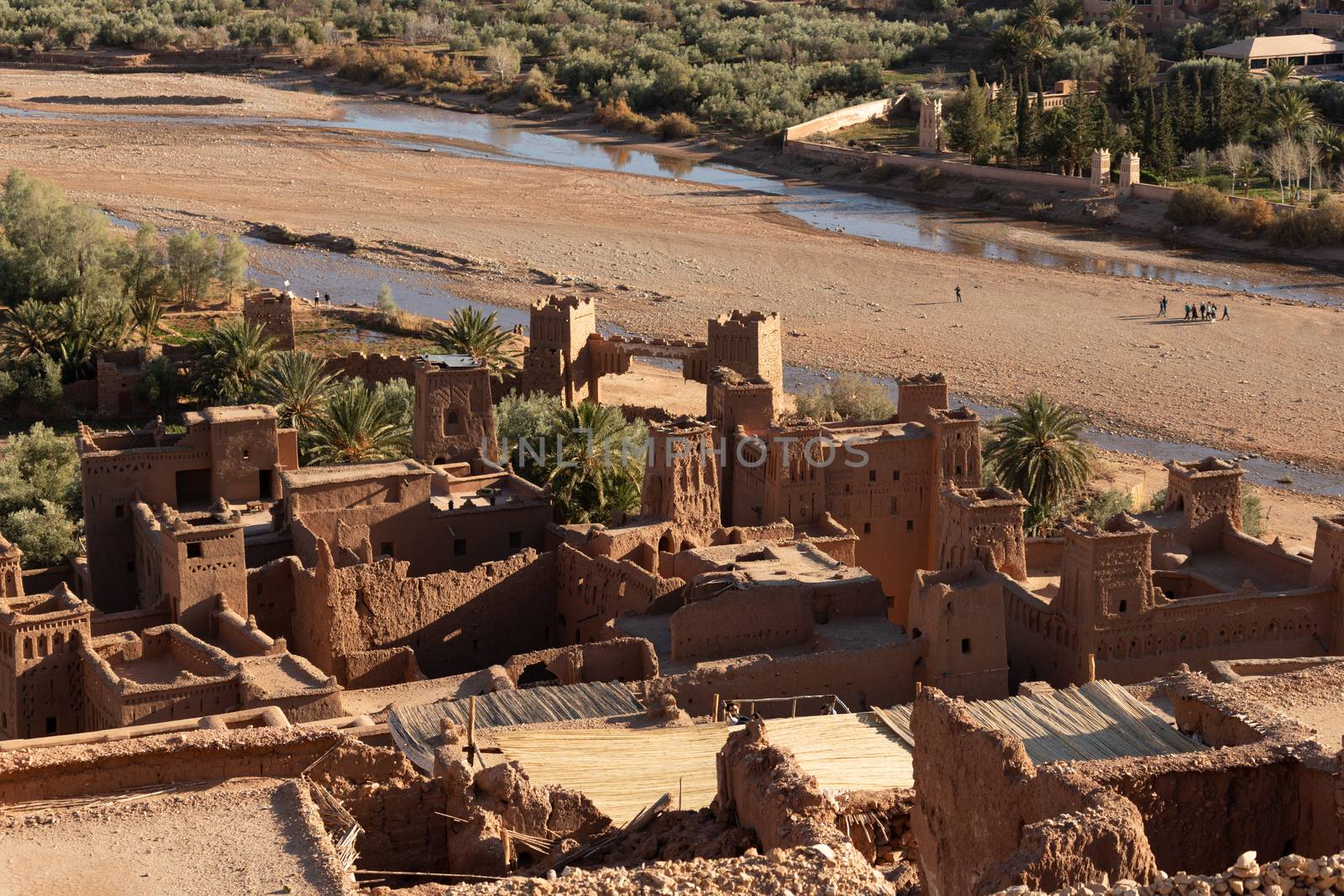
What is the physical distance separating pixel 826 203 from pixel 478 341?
33.3 m

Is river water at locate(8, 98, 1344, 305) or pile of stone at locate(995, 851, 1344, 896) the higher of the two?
pile of stone at locate(995, 851, 1344, 896)

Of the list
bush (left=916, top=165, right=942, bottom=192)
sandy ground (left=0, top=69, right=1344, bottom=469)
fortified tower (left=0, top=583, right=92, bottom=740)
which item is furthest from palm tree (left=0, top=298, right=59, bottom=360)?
bush (left=916, top=165, right=942, bottom=192)

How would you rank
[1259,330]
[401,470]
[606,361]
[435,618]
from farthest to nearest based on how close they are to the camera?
[1259,330] → [606,361] → [401,470] → [435,618]

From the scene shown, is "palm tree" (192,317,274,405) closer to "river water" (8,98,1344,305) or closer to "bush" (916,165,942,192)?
"river water" (8,98,1344,305)

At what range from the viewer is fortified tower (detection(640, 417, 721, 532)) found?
2811cm

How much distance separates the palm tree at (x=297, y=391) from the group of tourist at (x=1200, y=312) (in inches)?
1037

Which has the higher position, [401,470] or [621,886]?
[621,886]

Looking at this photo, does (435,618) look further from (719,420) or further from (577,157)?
(577,157)

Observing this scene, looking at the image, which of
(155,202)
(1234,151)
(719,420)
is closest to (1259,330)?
(1234,151)

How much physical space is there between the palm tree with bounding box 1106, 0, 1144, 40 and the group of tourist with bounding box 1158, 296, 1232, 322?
40567 mm

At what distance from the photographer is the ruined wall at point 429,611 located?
25.2m

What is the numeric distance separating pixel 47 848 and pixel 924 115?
71.6 m

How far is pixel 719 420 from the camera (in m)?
30.8

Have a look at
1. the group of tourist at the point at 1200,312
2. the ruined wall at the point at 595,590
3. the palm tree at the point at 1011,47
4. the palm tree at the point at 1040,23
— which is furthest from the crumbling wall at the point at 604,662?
the palm tree at the point at 1040,23
